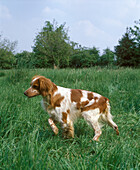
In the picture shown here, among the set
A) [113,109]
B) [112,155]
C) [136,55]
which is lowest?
[113,109]

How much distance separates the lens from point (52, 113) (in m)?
2.45

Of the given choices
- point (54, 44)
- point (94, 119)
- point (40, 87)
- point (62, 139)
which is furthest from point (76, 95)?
point (54, 44)

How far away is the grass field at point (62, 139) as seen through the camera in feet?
4.75

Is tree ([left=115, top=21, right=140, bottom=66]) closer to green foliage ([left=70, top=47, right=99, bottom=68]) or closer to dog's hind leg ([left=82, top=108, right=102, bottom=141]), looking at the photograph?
green foliage ([left=70, top=47, right=99, bottom=68])

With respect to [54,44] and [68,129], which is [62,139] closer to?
[68,129]

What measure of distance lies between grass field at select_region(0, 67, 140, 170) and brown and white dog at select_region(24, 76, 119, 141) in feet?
0.65

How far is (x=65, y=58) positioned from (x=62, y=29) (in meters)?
5.35

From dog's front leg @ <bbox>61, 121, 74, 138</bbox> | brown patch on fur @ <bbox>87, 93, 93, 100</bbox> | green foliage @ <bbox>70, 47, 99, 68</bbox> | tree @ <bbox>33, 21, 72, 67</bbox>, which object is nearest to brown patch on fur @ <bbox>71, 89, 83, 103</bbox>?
brown patch on fur @ <bbox>87, 93, 93, 100</bbox>

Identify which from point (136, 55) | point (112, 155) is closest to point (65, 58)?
point (136, 55)

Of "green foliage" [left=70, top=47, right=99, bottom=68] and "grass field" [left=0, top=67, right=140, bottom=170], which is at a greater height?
"green foliage" [left=70, top=47, right=99, bottom=68]

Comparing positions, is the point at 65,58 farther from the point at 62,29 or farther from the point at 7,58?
the point at 7,58

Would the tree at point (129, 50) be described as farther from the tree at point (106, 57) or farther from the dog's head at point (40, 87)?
the dog's head at point (40, 87)

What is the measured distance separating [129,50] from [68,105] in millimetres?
30956

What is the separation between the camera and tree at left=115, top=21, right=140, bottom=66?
3000cm
